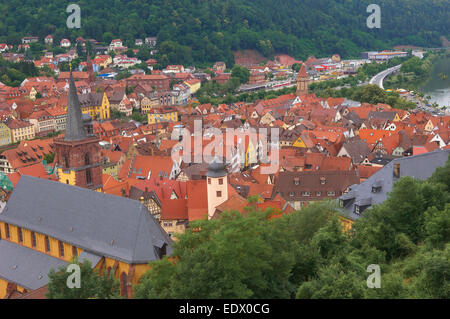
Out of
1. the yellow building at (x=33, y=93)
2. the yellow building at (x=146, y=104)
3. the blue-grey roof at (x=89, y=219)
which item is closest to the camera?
the blue-grey roof at (x=89, y=219)

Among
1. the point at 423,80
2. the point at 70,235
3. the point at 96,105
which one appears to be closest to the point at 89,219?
the point at 70,235

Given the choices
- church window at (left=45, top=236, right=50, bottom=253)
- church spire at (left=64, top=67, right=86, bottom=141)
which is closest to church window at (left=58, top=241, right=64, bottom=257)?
church window at (left=45, top=236, right=50, bottom=253)

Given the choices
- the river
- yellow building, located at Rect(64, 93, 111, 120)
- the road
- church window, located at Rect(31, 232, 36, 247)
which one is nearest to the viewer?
church window, located at Rect(31, 232, 36, 247)

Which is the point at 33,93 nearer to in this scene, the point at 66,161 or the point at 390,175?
the point at 66,161

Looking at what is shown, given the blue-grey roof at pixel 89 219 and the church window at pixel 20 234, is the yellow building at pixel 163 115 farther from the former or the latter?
the blue-grey roof at pixel 89 219

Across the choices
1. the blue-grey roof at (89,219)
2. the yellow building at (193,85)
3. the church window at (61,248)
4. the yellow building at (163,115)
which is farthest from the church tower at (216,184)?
the yellow building at (193,85)

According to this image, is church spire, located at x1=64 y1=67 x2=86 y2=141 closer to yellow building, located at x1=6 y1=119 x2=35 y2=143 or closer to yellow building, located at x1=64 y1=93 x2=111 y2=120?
yellow building, located at x1=6 y1=119 x2=35 y2=143

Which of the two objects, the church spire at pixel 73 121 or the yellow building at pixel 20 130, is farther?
the yellow building at pixel 20 130
